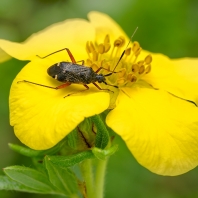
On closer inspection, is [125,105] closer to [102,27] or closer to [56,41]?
[56,41]

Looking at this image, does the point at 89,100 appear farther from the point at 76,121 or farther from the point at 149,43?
the point at 149,43

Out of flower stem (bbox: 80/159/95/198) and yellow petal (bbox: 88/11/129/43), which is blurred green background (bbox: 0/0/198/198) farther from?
flower stem (bbox: 80/159/95/198)

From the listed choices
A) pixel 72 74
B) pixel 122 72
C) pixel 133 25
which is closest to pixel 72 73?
pixel 72 74

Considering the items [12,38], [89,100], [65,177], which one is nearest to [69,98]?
[89,100]

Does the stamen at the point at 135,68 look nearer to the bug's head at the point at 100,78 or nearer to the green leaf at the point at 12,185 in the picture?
the bug's head at the point at 100,78

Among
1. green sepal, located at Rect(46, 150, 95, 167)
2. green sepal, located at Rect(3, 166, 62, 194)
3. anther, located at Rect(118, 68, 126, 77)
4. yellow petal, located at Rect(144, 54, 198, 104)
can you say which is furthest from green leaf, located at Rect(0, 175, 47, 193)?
yellow petal, located at Rect(144, 54, 198, 104)

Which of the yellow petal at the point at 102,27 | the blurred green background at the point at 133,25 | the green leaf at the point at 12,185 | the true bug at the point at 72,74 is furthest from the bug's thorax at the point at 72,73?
the blurred green background at the point at 133,25
